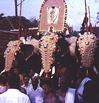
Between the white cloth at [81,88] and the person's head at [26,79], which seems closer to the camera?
the white cloth at [81,88]

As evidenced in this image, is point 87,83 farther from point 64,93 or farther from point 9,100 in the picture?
point 9,100

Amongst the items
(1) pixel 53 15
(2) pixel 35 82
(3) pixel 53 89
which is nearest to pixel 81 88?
(3) pixel 53 89

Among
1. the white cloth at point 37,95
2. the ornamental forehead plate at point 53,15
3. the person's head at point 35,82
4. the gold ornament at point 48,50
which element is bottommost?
the white cloth at point 37,95

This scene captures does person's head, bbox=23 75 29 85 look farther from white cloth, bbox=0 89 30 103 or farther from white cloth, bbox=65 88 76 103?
white cloth, bbox=0 89 30 103

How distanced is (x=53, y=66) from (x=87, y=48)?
1.67 feet

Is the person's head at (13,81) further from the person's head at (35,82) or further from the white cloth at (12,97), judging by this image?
the person's head at (35,82)

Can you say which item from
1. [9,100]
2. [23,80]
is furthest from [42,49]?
[9,100]

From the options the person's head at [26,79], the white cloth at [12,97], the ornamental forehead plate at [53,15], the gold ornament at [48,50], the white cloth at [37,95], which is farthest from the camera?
the ornamental forehead plate at [53,15]

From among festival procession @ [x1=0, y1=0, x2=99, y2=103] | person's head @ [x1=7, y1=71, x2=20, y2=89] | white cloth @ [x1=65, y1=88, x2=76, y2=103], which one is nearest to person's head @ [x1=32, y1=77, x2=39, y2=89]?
festival procession @ [x1=0, y1=0, x2=99, y2=103]

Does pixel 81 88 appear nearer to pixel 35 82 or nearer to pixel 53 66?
pixel 53 66

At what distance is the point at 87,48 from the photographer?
14.7 ft

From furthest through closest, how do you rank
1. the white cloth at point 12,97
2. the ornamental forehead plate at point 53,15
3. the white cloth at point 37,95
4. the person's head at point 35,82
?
the ornamental forehead plate at point 53,15 → the person's head at point 35,82 → the white cloth at point 37,95 → the white cloth at point 12,97

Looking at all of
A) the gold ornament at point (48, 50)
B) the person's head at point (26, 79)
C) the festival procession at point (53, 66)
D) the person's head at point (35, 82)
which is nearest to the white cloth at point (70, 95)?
the festival procession at point (53, 66)

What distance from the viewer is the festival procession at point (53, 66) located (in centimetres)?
385
